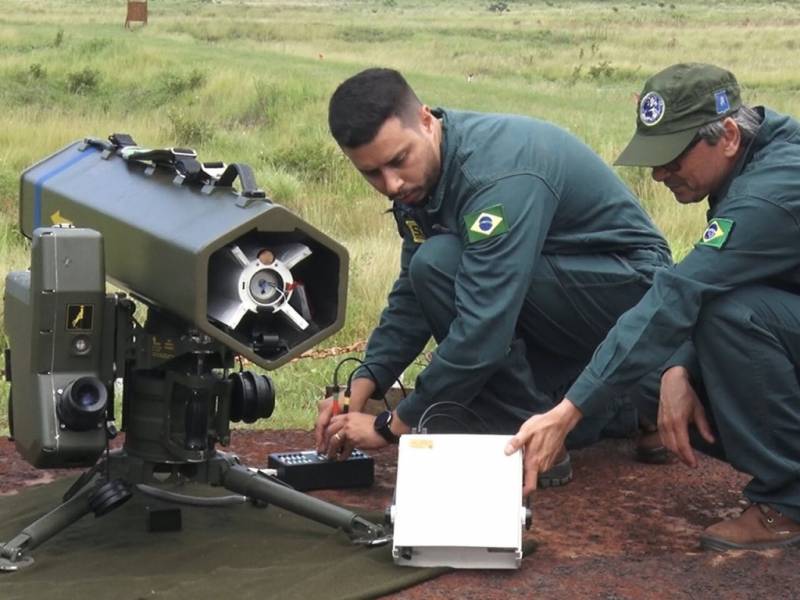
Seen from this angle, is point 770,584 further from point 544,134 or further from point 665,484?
point 544,134

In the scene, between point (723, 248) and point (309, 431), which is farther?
point (309, 431)

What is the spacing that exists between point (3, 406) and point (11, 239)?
15.1 ft

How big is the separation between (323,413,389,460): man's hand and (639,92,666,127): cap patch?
1.17 m

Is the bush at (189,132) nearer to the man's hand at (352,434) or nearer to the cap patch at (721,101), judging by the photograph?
the man's hand at (352,434)

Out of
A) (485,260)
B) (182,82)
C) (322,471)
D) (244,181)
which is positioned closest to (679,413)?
(485,260)

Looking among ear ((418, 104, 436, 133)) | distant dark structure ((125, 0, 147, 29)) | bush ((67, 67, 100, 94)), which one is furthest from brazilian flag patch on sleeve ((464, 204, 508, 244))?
distant dark structure ((125, 0, 147, 29))

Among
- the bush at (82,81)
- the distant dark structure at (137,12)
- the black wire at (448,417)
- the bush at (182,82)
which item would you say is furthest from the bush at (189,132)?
the distant dark structure at (137,12)

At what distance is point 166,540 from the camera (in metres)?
4.02

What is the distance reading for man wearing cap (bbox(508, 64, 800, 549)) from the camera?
12.5ft

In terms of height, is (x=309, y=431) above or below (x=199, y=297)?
below

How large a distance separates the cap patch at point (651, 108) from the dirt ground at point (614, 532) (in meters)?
1.15

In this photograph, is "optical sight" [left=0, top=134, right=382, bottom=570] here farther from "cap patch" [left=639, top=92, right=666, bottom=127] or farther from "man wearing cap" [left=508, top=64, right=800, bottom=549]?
"cap patch" [left=639, top=92, right=666, bottom=127]

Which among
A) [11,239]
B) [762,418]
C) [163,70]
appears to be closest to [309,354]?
[762,418]

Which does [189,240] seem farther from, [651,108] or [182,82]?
[182,82]
